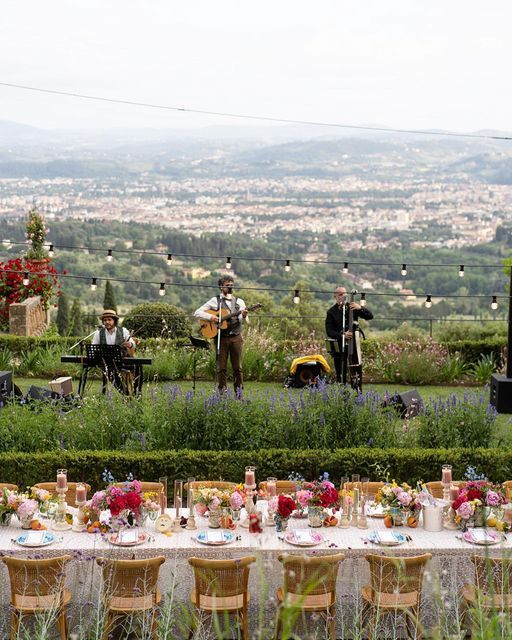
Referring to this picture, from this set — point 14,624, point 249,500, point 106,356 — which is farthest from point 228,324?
point 14,624

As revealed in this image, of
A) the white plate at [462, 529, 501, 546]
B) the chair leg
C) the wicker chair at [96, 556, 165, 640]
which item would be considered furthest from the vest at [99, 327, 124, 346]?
the white plate at [462, 529, 501, 546]

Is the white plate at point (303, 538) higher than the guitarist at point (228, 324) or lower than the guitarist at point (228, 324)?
lower

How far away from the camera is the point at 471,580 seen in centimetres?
792

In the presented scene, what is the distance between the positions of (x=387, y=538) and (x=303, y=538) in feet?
2.05

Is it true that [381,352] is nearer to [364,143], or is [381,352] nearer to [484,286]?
[484,286]

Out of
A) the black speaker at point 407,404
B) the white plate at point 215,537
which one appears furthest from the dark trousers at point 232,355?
the white plate at point 215,537

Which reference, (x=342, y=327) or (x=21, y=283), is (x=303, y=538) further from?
(x=21, y=283)

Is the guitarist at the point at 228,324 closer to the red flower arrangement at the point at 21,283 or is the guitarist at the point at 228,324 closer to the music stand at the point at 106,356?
the music stand at the point at 106,356

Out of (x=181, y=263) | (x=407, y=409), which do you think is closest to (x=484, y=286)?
(x=181, y=263)

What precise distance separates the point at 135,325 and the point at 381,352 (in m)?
5.55

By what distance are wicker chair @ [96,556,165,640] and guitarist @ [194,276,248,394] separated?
6.23 metres

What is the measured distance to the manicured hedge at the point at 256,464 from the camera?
400 inches

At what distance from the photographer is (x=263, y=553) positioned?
7441 millimetres

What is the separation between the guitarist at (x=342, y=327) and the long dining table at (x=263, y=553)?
5.69 m
